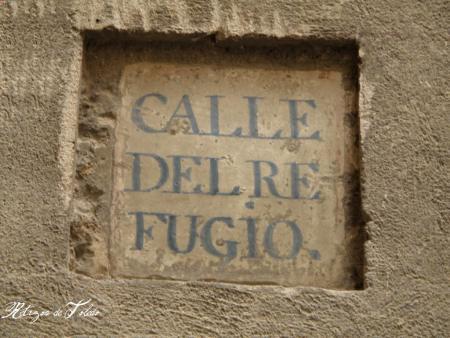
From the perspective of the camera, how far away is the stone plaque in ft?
8.58

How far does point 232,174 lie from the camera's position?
106 inches

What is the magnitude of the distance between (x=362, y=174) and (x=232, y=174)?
1.14 ft

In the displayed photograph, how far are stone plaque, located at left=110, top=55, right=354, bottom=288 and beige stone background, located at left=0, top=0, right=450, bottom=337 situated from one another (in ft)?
0.31

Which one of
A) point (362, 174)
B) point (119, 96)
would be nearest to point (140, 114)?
point (119, 96)

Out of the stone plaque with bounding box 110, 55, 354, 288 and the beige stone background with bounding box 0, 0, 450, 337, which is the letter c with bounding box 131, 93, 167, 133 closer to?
the stone plaque with bounding box 110, 55, 354, 288

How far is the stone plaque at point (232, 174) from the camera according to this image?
103 inches

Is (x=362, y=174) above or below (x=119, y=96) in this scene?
below

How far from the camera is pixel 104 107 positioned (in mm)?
2736

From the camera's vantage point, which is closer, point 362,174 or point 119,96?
point 362,174

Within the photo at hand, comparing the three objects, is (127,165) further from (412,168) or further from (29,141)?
(412,168)

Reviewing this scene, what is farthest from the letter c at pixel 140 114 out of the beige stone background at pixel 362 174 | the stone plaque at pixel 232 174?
the beige stone background at pixel 362 174

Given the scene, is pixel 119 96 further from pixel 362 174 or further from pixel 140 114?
pixel 362 174

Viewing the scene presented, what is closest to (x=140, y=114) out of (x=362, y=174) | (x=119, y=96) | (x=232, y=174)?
(x=119, y=96)

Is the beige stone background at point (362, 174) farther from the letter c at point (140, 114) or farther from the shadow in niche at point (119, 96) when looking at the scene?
the letter c at point (140, 114)
